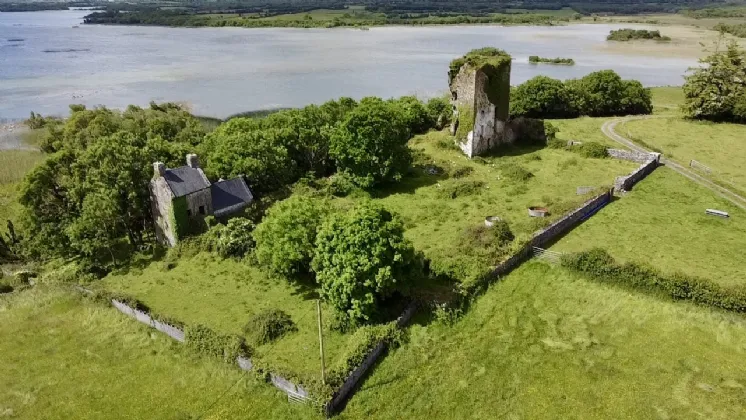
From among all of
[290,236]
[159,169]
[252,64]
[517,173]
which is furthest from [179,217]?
[252,64]

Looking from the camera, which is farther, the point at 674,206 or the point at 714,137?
the point at 714,137

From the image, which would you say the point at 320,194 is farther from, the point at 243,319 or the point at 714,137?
the point at 714,137

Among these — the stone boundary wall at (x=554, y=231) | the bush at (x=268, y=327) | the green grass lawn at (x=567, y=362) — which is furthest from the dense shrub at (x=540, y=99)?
the bush at (x=268, y=327)

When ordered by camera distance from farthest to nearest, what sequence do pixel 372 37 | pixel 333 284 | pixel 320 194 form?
pixel 372 37 → pixel 320 194 → pixel 333 284

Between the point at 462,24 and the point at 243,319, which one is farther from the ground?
the point at 462,24

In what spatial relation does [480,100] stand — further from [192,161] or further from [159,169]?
Result: [159,169]

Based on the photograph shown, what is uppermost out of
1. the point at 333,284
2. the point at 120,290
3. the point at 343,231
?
the point at 343,231

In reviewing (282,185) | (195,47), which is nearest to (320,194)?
(282,185)

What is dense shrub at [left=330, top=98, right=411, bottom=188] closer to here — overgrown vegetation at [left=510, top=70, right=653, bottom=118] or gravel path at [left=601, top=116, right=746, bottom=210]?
gravel path at [left=601, top=116, right=746, bottom=210]

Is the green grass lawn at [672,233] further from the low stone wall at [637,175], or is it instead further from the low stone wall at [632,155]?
the low stone wall at [632,155]
